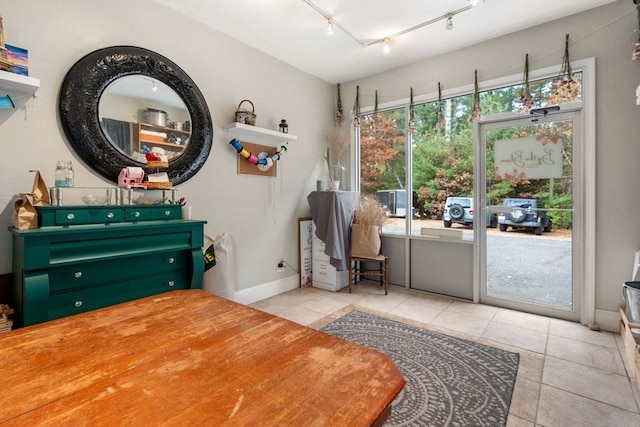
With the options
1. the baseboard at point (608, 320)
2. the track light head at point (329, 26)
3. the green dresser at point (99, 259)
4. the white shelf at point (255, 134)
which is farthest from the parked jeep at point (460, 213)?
the green dresser at point (99, 259)

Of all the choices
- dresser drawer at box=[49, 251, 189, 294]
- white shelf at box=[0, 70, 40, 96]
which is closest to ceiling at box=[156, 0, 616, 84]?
white shelf at box=[0, 70, 40, 96]

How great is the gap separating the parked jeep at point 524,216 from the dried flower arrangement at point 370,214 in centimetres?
129

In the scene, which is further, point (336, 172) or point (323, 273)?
point (336, 172)

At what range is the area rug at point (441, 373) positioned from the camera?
5.47 ft

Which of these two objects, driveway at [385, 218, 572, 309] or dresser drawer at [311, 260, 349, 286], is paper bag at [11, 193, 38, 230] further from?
driveway at [385, 218, 572, 309]

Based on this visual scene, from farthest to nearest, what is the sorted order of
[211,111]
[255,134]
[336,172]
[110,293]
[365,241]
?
[336,172]
[365,241]
[255,134]
[211,111]
[110,293]

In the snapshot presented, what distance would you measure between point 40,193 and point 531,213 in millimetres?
4043

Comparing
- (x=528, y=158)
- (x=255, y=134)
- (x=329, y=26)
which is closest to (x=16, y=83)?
(x=255, y=134)

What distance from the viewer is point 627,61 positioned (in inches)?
102

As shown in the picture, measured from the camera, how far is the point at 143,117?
2.51 m

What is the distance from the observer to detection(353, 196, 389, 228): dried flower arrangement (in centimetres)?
383

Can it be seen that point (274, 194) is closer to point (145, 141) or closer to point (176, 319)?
point (145, 141)

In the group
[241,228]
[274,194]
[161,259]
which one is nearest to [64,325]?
[161,259]

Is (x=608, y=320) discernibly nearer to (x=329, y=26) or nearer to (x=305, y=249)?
(x=305, y=249)
